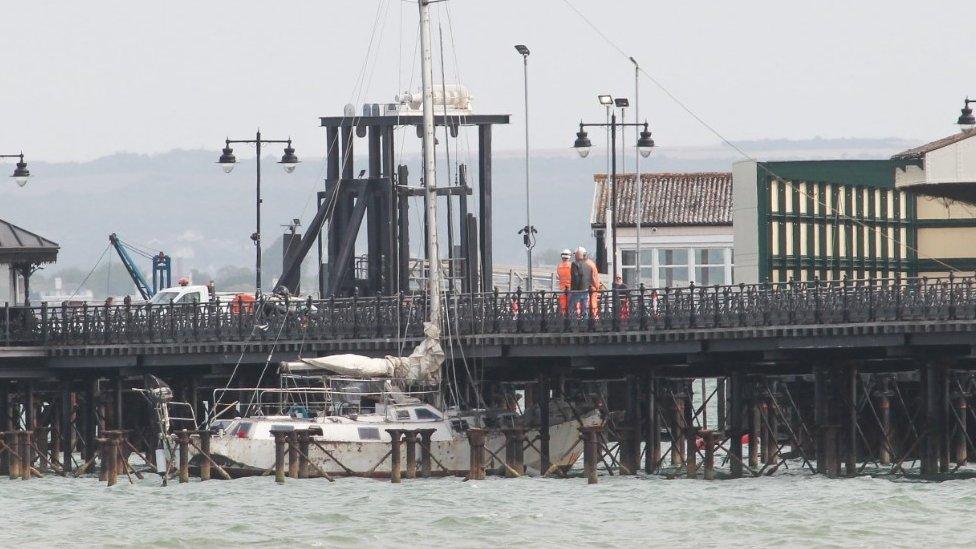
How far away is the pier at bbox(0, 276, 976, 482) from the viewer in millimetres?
58406

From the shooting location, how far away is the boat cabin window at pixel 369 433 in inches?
2345

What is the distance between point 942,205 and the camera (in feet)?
278

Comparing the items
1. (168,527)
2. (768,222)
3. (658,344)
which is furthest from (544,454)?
(768,222)

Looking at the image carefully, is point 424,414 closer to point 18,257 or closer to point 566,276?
point 566,276

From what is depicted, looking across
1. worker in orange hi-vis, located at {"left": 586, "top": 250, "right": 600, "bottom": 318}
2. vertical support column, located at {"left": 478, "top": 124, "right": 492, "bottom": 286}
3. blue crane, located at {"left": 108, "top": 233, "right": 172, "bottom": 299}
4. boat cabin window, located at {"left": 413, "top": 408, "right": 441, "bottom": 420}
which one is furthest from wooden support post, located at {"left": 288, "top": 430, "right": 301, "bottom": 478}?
blue crane, located at {"left": 108, "top": 233, "right": 172, "bottom": 299}

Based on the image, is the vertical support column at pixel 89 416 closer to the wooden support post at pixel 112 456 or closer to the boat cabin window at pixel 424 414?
the wooden support post at pixel 112 456

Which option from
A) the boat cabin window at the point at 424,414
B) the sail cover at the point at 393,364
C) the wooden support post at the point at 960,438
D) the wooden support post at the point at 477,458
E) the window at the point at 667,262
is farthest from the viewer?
the window at the point at 667,262

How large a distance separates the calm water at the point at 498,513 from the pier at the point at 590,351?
1788 mm

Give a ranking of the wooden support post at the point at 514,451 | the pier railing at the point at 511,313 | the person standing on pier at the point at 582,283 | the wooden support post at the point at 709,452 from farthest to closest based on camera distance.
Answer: the person standing on pier at the point at 582,283 → the wooden support post at the point at 514,451 → the wooden support post at the point at 709,452 → the pier railing at the point at 511,313

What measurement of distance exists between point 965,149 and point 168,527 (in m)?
40.6

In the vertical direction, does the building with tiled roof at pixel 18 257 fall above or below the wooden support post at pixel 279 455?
above

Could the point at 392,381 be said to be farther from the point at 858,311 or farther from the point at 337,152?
the point at 337,152

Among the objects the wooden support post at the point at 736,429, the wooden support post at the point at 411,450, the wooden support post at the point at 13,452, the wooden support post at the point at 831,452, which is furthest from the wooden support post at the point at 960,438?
the wooden support post at the point at 13,452

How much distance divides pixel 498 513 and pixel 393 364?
10772 mm
